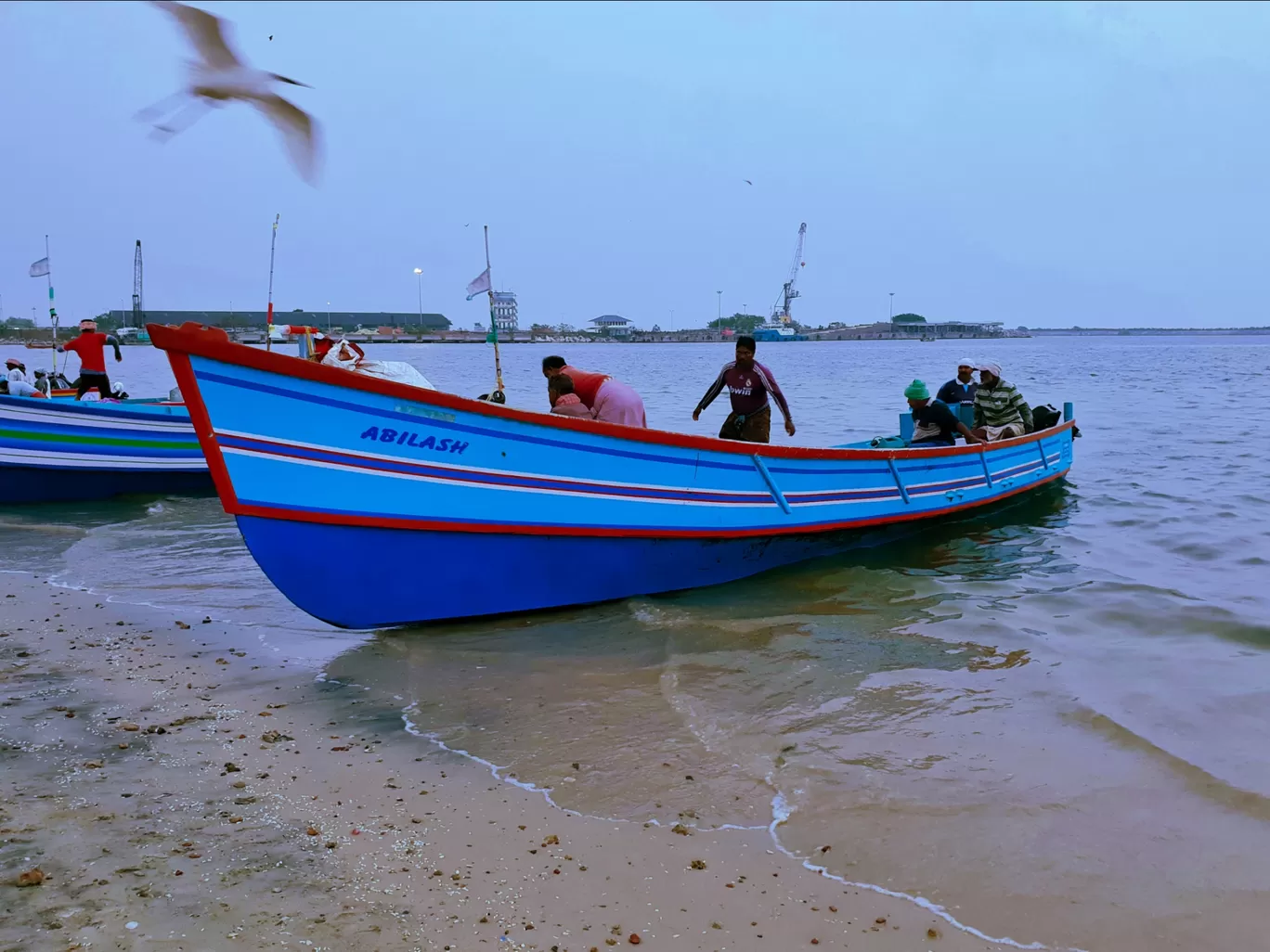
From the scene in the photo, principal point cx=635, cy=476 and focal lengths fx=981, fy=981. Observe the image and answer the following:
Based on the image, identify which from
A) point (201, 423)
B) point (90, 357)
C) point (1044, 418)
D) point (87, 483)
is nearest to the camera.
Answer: point (201, 423)

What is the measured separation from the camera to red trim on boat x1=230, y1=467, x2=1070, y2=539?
6.09 metres

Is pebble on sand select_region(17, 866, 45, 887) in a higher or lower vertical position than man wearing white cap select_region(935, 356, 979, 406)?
lower

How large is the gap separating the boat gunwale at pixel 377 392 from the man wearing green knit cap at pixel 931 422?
9.20 ft

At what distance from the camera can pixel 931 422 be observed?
36.1 feet

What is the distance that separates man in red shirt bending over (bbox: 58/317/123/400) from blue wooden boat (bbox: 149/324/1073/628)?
9.69m

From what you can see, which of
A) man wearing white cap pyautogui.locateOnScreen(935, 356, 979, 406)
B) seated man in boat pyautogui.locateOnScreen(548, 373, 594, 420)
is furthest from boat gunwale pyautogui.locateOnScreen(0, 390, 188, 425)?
man wearing white cap pyautogui.locateOnScreen(935, 356, 979, 406)

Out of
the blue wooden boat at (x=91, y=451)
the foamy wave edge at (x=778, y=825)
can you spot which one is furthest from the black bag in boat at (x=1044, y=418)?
the blue wooden boat at (x=91, y=451)

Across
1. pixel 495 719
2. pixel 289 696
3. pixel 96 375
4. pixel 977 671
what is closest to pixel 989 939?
pixel 495 719

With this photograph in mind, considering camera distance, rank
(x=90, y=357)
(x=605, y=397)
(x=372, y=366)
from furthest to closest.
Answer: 1. (x=90, y=357)
2. (x=605, y=397)
3. (x=372, y=366)

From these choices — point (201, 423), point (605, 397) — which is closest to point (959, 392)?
point (605, 397)

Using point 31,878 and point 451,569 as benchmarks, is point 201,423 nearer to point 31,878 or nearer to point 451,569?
point 451,569

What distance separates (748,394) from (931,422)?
2.56 meters

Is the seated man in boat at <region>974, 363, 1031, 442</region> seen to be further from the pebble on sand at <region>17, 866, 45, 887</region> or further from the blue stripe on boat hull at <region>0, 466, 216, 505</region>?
the pebble on sand at <region>17, 866, 45, 887</region>

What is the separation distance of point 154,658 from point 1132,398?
34.1 metres
